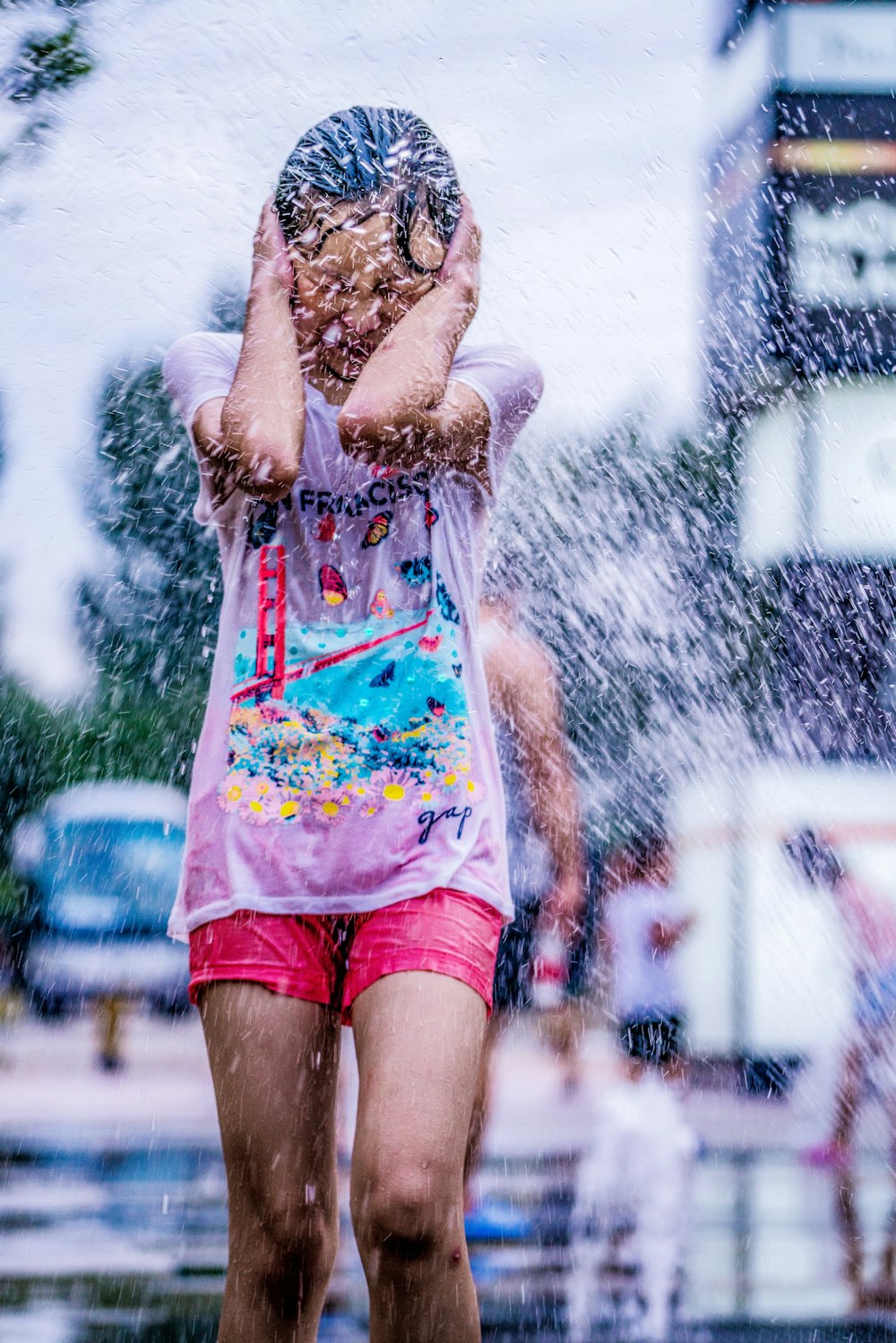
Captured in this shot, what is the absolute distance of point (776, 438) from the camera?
31.8 feet

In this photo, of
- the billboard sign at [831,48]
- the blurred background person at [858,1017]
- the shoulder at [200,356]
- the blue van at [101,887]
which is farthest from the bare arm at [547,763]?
the billboard sign at [831,48]

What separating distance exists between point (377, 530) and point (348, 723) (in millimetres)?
238

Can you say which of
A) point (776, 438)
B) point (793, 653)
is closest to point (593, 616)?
point (793, 653)

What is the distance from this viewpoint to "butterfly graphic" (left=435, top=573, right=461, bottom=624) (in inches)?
64.7

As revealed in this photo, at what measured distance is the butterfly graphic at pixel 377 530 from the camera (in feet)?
5.42

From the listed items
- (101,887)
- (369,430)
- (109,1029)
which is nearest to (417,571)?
(369,430)

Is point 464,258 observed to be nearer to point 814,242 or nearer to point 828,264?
point 828,264

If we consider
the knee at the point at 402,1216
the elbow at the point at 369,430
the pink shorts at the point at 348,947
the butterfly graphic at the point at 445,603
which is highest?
the elbow at the point at 369,430

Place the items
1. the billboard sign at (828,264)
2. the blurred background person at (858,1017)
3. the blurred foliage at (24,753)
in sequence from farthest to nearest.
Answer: the billboard sign at (828,264) → the blurred foliage at (24,753) → the blurred background person at (858,1017)

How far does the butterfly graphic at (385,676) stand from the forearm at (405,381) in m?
0.25

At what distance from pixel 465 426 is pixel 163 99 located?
77.7 inches

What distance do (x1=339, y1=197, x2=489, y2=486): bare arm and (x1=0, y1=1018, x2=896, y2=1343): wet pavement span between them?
1.72 m

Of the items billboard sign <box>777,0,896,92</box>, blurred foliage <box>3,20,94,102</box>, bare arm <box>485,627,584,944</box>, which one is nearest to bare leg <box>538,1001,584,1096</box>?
billboard sign <box>777,0,896,92</box>

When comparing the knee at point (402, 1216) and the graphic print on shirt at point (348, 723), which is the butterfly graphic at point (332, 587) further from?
the knee at point (402, 1216)
